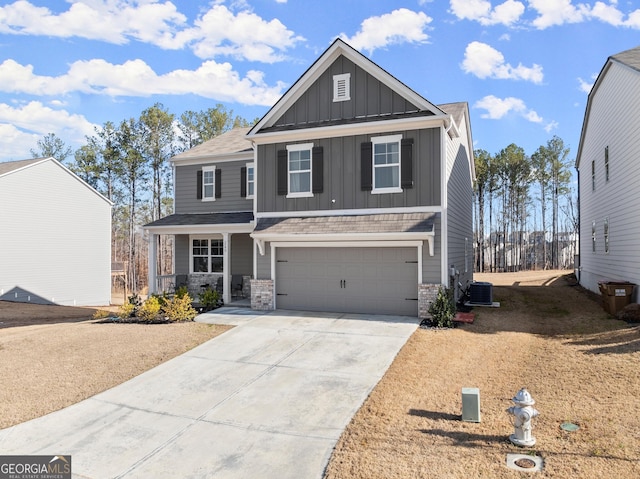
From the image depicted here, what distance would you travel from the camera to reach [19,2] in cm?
1362

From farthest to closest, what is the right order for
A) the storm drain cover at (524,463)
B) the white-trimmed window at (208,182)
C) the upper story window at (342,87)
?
the white-trimmed window at (208,182), the upper story window at (342,87), the storm drain cover at (524,463)

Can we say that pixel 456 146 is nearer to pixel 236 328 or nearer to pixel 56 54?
pixel 236 328

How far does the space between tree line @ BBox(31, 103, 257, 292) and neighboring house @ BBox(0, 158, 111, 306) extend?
6.24 m

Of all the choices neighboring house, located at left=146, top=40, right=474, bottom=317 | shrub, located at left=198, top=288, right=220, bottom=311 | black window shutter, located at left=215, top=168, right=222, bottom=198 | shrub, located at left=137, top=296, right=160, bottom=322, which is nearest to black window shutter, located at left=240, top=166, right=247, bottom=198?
black window shutter, located at left=215, top=168, right=222, bottom=198

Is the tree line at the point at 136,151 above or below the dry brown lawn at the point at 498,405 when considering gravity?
above

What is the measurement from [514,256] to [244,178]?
3173cm

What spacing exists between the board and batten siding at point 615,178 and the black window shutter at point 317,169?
359 inches

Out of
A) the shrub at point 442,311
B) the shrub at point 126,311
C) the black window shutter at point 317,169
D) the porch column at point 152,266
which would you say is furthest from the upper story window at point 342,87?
the shrub at point 126,311

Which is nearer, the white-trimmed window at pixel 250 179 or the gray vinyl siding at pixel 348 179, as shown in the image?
the gray vinyl siding at pixel 348 179

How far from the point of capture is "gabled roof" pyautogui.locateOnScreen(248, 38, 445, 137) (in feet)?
40.9

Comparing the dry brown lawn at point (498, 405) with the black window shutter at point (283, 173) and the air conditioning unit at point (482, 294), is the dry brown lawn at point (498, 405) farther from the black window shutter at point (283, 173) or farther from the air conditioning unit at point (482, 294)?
the black window shutter at point (283, 173)

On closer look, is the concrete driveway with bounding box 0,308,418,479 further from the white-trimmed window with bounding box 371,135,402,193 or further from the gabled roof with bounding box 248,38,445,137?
the gabled roof with bounding box 248,38,445,137

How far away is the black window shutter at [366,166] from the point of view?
12.8m

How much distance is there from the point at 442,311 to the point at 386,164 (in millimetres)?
4724
